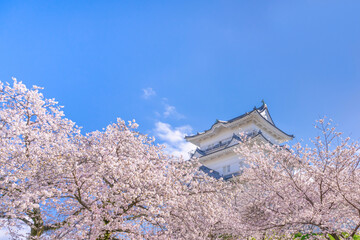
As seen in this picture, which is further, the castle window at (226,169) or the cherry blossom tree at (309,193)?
the castle window at (226,169)

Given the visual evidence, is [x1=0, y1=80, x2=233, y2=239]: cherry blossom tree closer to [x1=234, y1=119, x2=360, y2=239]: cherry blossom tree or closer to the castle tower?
[x1=234, y1=119, x2=360, y2=239]: cherry blossom tree

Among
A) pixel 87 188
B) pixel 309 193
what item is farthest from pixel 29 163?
pixel 309 193

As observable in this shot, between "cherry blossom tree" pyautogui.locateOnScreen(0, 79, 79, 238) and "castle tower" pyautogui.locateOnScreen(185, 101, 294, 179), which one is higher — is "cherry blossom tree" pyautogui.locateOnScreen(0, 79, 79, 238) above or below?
below

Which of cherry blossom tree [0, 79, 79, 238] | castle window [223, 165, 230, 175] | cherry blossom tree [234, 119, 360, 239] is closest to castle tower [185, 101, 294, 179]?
castle window [223, 165, 230, 175]

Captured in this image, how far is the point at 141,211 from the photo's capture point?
7.23 meters

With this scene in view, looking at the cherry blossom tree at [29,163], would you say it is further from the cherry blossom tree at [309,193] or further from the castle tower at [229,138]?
the castle tower at [229,138]

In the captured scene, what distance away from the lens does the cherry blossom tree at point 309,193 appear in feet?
22.7

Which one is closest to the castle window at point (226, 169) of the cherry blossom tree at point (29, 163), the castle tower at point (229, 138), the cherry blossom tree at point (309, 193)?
the castle tower at point (229, 138)

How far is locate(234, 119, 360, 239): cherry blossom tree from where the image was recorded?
693cm

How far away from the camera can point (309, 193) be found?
8.20 metres

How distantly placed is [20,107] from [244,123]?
26233 millimetres

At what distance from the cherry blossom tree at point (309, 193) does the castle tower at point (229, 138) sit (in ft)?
61.0

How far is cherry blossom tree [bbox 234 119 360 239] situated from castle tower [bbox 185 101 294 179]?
732 inches

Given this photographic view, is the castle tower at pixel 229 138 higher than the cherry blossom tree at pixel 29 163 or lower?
higher
